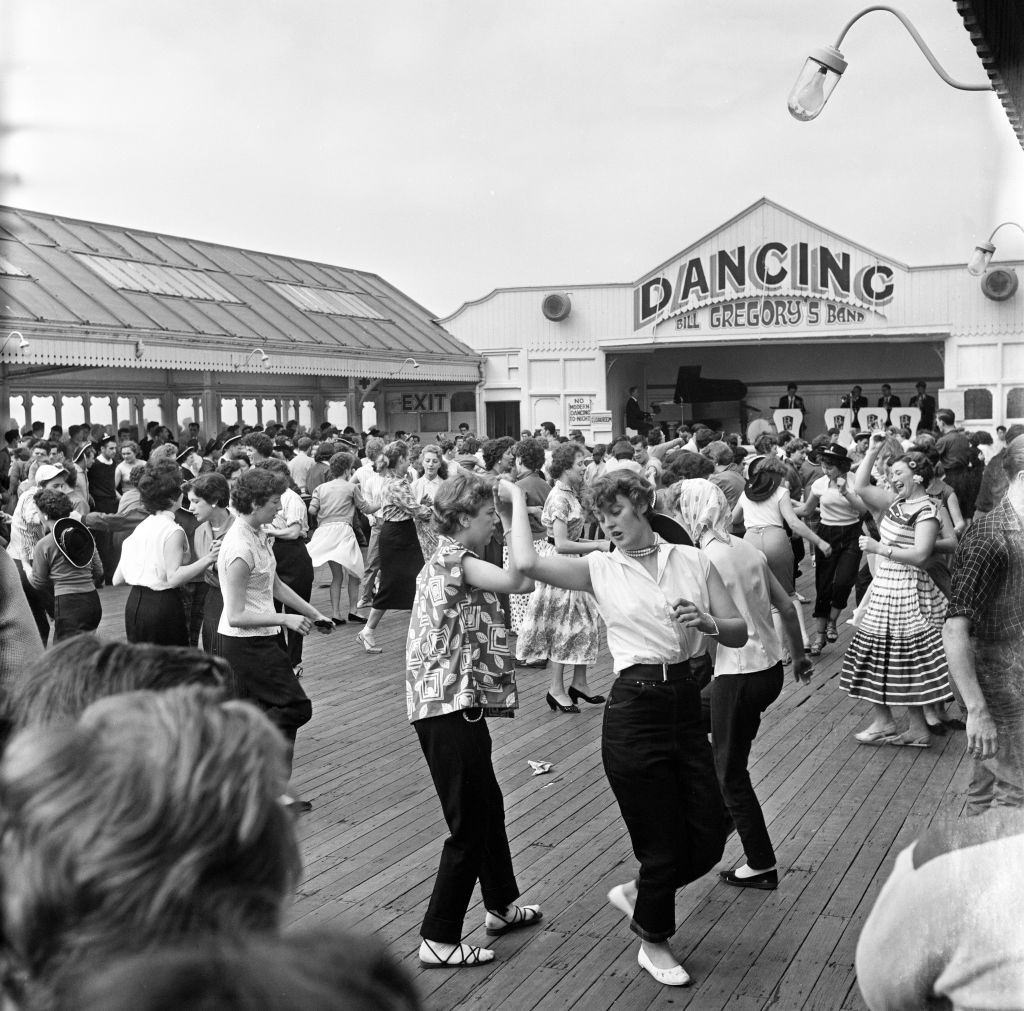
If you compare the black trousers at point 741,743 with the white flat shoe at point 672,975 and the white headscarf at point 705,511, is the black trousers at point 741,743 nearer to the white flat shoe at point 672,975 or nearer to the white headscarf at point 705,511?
the white headscarf at point 705,511

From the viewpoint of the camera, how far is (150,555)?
6195 mm

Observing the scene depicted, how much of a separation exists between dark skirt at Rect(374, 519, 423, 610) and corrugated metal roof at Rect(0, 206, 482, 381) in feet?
24.7

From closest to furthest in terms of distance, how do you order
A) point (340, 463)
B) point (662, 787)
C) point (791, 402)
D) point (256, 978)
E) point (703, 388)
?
Result: point (256, 978) → point (662, 787) → point (340, 463) → point (791, 402) → point (703, 388)

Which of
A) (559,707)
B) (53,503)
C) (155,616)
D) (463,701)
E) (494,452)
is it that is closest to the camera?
(463,701)

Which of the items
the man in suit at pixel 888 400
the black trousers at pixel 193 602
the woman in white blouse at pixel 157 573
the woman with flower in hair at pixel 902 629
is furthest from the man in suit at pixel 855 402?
the woman in white blouse at pixel 157 573

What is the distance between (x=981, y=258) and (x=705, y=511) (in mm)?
2123

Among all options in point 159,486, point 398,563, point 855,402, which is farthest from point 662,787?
point 855,402

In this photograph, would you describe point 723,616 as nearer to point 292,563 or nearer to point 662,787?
point 662,787

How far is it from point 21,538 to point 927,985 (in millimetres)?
7925

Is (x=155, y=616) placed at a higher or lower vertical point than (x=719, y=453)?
lower

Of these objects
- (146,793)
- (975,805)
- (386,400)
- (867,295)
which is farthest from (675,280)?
(146,793)

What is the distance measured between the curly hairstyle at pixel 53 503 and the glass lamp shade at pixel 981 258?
5.54 m

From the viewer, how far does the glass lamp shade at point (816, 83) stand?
3.26 meters

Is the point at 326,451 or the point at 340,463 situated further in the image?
the point at 326,451
